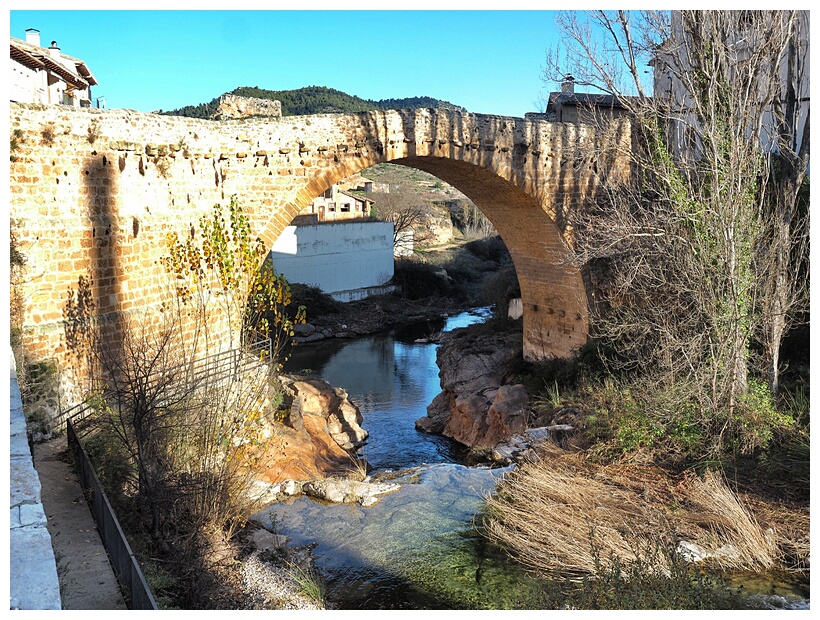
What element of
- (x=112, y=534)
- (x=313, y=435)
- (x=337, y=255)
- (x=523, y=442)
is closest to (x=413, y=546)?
(x=112, y=534)

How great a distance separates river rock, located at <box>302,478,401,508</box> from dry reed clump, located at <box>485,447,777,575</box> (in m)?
1.18

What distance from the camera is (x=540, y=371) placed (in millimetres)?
12969

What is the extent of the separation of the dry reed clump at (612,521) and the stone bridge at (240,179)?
4.46 meters

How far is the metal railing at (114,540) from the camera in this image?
4.10 metres

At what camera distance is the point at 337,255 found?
85.4 ft

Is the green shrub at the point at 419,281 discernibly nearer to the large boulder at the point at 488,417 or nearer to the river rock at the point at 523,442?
the large boulder at the point at 488,417

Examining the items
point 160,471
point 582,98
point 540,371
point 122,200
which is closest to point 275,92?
point 582,98

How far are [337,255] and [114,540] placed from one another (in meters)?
21.6

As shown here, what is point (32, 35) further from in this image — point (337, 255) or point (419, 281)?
point (419, 281)

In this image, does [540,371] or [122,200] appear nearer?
[122,200]

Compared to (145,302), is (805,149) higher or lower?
higher

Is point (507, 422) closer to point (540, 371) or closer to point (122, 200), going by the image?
point (540, 371)

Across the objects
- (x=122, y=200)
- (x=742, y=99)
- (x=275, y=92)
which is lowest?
(x=122, y=200)
